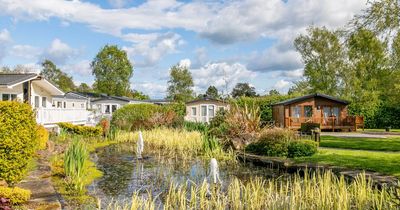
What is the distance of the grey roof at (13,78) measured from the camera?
1995 centimetres

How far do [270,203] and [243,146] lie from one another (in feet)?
30.9

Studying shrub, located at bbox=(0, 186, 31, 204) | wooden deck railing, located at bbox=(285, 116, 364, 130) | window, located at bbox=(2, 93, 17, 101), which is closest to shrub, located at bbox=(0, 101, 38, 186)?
shrub, located at bbox=(0, 186, 31, 204)

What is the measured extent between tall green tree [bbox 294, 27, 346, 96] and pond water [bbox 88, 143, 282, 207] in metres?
29.3

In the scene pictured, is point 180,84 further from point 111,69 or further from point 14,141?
point 14,141

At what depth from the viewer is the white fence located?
2284cm

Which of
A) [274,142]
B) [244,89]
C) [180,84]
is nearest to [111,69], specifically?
[180,84]

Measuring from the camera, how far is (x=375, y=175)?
31.3ft

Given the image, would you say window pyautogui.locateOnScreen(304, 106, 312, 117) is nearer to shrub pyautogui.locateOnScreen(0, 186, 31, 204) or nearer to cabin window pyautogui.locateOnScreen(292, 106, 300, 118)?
cabin window pyautogui.locateOnScreen(292, 106, 300, 118)

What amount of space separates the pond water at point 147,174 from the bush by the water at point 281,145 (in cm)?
138

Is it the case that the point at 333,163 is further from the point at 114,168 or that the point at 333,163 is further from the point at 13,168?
the point at 13,168

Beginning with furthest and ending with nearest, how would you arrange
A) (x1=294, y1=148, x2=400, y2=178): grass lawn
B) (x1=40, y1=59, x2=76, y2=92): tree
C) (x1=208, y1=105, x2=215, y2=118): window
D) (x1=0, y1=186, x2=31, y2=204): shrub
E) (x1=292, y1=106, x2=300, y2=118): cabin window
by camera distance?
(x1=40, y1=59, x2=76, y2=92): tree < (x1=208, y1=105, x2=215, y2=118): window < (x1=292, y1=106, x2=300, y2=118): cabin window < (x1=294, y1=148, x2=400, y2=178): grass lawn < (x1=0, y1=186, x2=31, y2=204): shrub

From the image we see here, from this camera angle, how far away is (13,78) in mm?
21359

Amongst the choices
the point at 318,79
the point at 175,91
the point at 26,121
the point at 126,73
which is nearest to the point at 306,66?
the point at 318,79

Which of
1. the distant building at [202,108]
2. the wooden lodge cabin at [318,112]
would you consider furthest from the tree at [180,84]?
the wooden lodge cabin at [318,112]
